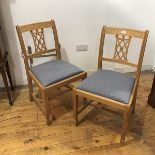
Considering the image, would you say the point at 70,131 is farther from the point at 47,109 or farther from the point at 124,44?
the point at 124,44

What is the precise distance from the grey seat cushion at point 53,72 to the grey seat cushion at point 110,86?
21 cm

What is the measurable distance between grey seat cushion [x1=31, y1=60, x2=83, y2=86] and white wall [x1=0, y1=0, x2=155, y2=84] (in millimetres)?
477

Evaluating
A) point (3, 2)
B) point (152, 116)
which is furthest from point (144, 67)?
point (3, 2)

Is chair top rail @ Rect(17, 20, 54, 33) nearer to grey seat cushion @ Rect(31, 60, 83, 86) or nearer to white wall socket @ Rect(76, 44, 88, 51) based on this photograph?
grey seat cushion @ Rect(31, 60, 83, 86)

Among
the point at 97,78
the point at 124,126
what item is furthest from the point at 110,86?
the point at 124,126

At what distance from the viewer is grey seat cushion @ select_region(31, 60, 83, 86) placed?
1959 mm

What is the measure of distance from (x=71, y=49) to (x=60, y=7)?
50 centimetres

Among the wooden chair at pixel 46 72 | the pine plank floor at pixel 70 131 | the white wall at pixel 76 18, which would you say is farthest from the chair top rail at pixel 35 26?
the pine plank floor at pixel 70 131

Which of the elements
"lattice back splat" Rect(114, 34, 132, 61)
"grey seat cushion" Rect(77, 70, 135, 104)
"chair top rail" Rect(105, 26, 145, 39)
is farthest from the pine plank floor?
"chair top rail" Rect(105, 26, 145, 39)

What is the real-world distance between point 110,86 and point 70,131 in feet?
1.89

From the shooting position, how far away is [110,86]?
1.82m

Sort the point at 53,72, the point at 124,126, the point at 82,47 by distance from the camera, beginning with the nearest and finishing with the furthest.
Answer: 1. the point at 124,126
2. the point at 53,72
3. the point at 82,47

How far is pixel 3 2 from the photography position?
2193 millimetres

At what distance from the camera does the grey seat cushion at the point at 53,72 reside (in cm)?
196
